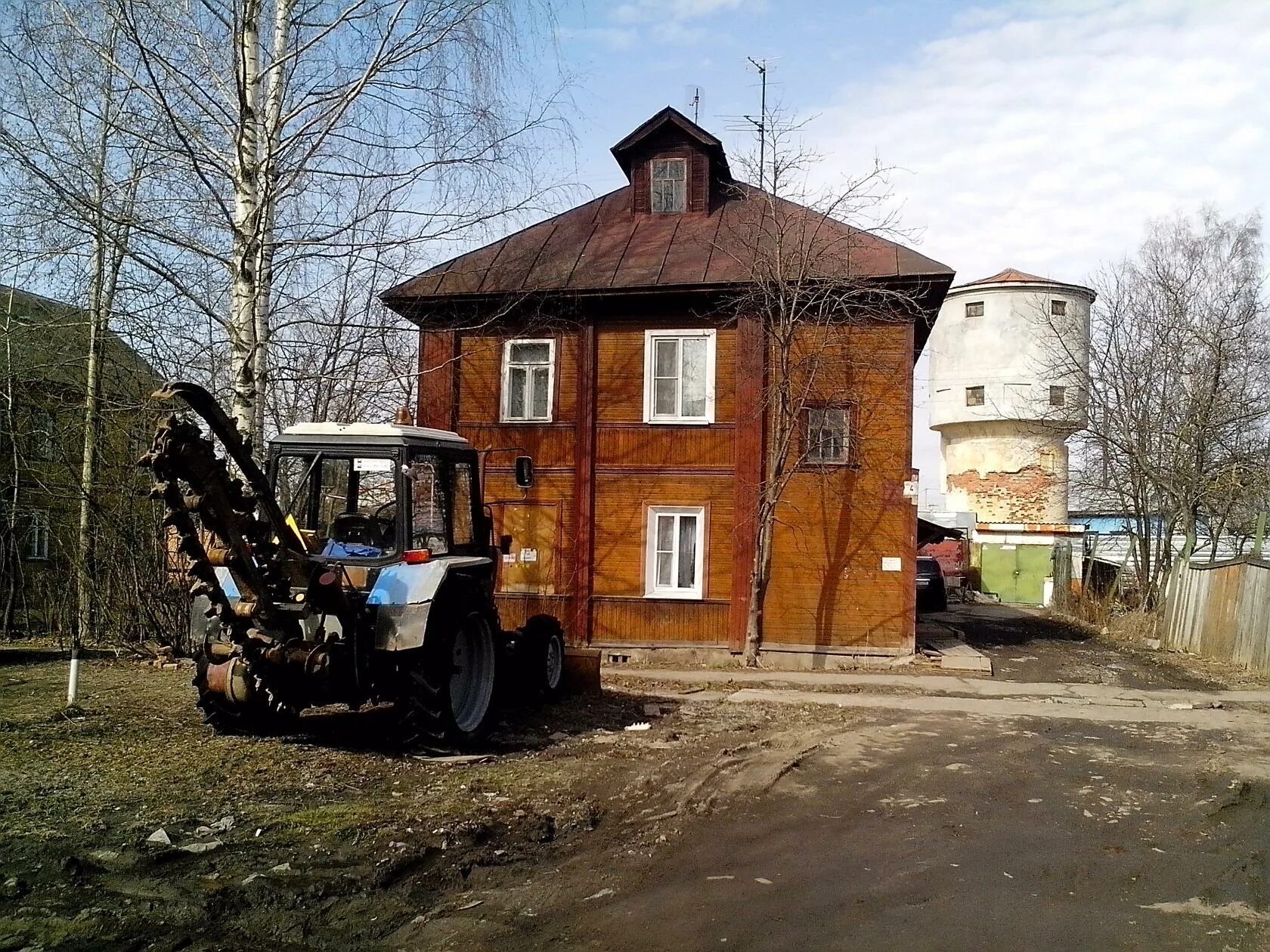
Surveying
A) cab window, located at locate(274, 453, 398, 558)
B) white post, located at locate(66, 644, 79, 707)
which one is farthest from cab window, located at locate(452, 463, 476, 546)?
white post, located at locate(66, 644, 79, 707)

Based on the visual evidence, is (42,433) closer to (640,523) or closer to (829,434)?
(640,523)

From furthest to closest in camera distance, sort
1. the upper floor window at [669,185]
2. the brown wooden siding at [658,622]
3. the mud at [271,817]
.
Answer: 1. the upper floor window at [669,185]
2. the brown wooden siding at [658,622]
3. the mud at [271,817]

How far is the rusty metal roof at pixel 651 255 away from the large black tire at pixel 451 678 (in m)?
9.02

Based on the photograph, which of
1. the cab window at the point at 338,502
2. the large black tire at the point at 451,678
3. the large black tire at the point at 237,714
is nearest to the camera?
the large black tire at the point at 237,714

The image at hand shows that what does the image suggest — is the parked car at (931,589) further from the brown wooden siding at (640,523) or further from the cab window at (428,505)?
the cab window at (428,505)

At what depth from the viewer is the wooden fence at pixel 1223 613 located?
54.0ft

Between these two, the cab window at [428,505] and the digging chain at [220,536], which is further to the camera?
the cab window at [428,505]

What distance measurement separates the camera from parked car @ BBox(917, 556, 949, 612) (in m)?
29.5

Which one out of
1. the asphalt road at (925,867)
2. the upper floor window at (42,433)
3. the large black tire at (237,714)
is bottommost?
the asphalt road at (925,867)

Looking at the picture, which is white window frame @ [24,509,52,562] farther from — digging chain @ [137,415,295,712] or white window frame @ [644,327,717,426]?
digging chain @ [137,415,295,712]

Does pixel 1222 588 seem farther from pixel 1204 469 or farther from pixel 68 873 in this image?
pixel 68 873

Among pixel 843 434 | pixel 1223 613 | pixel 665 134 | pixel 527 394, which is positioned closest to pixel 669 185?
pixel 665 134

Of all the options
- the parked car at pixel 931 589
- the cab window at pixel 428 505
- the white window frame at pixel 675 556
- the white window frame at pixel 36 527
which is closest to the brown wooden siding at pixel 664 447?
the white window frame at pixel 675 556

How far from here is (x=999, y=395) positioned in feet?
129
